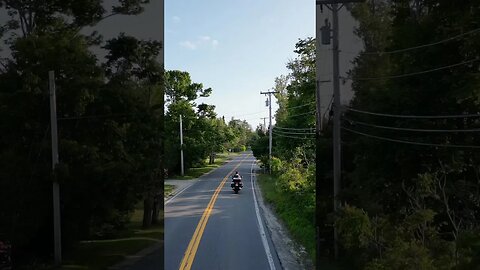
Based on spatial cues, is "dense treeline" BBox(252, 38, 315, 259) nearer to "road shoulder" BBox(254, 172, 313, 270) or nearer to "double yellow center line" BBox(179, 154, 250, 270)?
"road shoulder" BBox(254, 172, 313, 270)

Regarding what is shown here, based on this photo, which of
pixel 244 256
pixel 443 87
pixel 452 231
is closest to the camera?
pixel 443 87

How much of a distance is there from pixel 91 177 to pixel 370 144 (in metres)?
2.12

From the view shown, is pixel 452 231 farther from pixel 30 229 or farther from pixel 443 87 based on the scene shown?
pixel 30 229

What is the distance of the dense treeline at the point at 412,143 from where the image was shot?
9.34 feet

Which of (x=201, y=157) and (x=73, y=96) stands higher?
(x=73, y=96)

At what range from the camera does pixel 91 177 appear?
10.7 feet

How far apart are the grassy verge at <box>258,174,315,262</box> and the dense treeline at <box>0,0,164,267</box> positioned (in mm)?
1501

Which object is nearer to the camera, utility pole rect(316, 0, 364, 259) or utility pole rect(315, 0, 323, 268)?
utility pole rect(316, 0, 364, 259)

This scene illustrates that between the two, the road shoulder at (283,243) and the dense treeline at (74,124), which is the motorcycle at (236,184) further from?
the dense treeline at (74,124)

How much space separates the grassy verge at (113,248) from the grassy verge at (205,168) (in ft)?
1.85

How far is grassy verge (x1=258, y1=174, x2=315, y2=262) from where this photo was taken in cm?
387

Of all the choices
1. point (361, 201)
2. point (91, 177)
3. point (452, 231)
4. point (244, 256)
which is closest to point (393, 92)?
point (361, 201)

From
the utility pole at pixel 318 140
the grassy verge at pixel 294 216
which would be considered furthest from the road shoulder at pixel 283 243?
the utility pole at pixel 318 140

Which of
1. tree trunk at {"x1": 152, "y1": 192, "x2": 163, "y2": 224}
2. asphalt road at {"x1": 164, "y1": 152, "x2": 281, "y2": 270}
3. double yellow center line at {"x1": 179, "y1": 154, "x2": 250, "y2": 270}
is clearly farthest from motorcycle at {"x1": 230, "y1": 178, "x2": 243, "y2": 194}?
tree trunk at {"x1": 152, "y1": 192, "x2": 163, "y2": 224}
